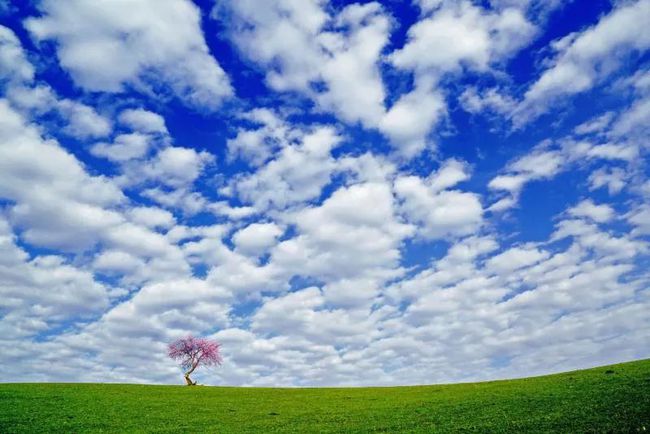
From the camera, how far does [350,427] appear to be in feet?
105

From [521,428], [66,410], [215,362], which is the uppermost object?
[215,362]

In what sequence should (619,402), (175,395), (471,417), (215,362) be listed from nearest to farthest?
(619,402)
(471,417)
(175,395)
(215,362)

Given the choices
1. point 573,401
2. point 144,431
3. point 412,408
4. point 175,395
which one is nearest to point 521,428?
point 573,401

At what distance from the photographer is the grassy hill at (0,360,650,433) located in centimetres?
2550

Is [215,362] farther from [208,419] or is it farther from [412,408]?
[412,408]

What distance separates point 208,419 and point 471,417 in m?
24.1

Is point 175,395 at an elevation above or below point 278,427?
above

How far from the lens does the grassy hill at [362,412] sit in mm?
25500

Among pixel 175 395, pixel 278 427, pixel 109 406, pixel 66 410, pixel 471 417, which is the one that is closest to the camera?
pixel 471 417

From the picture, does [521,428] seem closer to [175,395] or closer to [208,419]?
[208,419]

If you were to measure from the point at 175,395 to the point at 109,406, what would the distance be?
16281mm

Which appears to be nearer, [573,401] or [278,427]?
[573,401]

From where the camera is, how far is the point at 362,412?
133ft

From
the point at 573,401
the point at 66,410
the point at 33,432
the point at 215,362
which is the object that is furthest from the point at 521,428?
the point at 215,362
